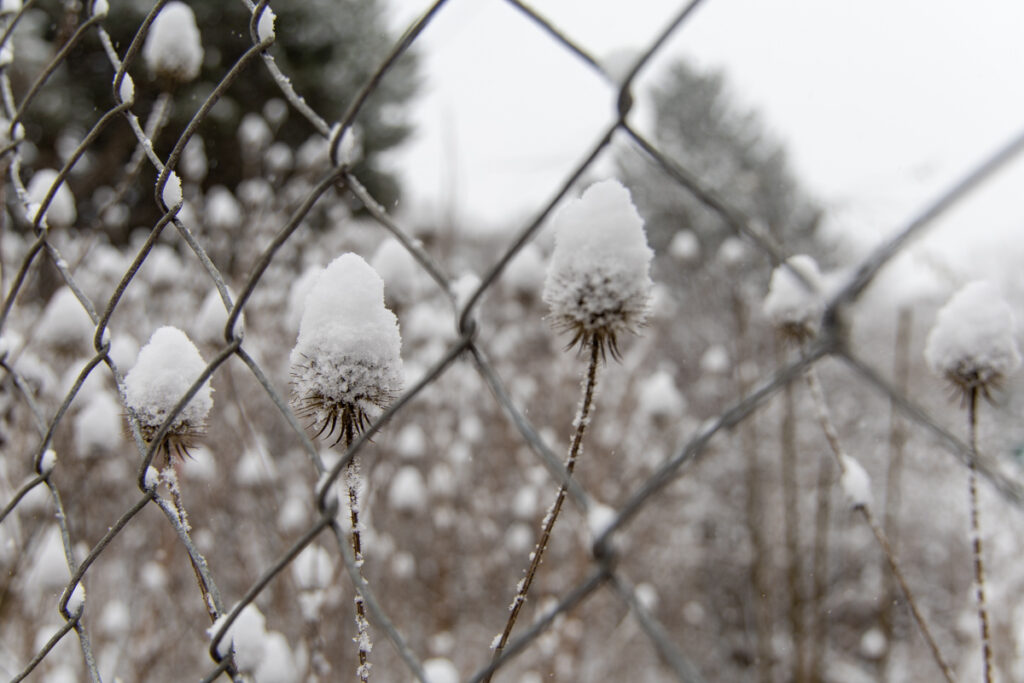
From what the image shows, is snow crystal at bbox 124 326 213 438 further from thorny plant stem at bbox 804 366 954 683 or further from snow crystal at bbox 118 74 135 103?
thorny plant stem at bbox 804 366 954 683

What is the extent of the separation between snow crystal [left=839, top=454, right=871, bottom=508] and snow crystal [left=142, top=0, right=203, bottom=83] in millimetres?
1037

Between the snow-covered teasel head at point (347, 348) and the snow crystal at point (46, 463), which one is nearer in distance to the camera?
the snow-covered teasel head at point (347, 348)

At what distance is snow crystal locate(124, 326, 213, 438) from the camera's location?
1.81ft

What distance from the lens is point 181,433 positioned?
55cm

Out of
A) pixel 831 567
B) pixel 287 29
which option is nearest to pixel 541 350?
pixel 831 567

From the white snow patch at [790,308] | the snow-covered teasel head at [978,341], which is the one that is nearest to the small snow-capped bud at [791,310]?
the white snow patch at [790,308]

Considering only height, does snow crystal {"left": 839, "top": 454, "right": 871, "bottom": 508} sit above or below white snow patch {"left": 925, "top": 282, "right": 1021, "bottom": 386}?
below

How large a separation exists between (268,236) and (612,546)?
116 inches

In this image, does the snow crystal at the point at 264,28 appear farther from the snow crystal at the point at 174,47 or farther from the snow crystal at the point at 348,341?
the snow crystal at the point at 174,47

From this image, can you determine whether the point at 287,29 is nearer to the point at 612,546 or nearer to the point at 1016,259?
the point at 612,546

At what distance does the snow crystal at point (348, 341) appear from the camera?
17.9 inches

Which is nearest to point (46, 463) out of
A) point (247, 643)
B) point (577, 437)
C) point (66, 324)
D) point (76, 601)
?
point (76, 601)

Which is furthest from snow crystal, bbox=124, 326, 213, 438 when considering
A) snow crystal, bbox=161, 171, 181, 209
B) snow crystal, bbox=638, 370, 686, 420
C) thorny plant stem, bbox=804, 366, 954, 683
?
snow crystal, bbox=638, 370, 686, 420

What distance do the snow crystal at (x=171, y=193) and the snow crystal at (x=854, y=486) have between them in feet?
1.92
